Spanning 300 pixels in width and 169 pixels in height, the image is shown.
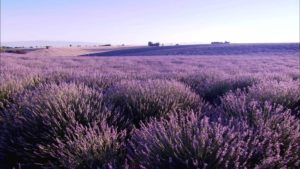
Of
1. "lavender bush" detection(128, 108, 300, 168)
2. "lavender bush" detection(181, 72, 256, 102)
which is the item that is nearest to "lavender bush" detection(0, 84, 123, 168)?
"lavender bush" detection(128, 108, 300, 168)

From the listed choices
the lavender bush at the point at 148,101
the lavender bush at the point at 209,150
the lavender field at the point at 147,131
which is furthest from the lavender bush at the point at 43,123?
the lavender bush at the point at 209,150

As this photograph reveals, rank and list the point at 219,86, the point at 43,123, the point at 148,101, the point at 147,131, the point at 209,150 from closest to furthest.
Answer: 1. the point at 209,150
2. the point at 147,131
3. the point at 43,123
4. the point at 148,101
5. the point at 219,86

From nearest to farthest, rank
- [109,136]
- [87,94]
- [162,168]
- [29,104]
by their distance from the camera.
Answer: [162,168] < [109,136] < [29,104] < [87,94]

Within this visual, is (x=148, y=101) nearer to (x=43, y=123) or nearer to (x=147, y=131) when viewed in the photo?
(x=43, y=123)

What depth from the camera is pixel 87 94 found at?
4.70 meters

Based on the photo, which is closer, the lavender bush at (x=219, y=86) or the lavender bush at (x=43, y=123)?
the lavender bush at (x=43, y=123)

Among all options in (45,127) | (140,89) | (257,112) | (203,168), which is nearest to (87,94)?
(140,89)

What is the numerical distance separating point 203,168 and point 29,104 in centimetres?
229

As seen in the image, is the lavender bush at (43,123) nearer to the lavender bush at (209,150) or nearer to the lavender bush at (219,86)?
the lavender bush at (209,150)

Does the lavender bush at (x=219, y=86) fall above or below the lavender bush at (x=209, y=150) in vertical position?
below

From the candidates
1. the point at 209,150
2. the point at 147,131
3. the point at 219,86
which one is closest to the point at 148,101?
the point at 147,131

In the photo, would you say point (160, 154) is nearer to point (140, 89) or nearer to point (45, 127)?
point (45, 127)

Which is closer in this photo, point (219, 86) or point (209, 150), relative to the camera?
point (209, 150)

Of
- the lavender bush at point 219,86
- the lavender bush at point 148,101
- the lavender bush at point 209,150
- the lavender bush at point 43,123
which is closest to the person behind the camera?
the lavender bush at point 209,150
